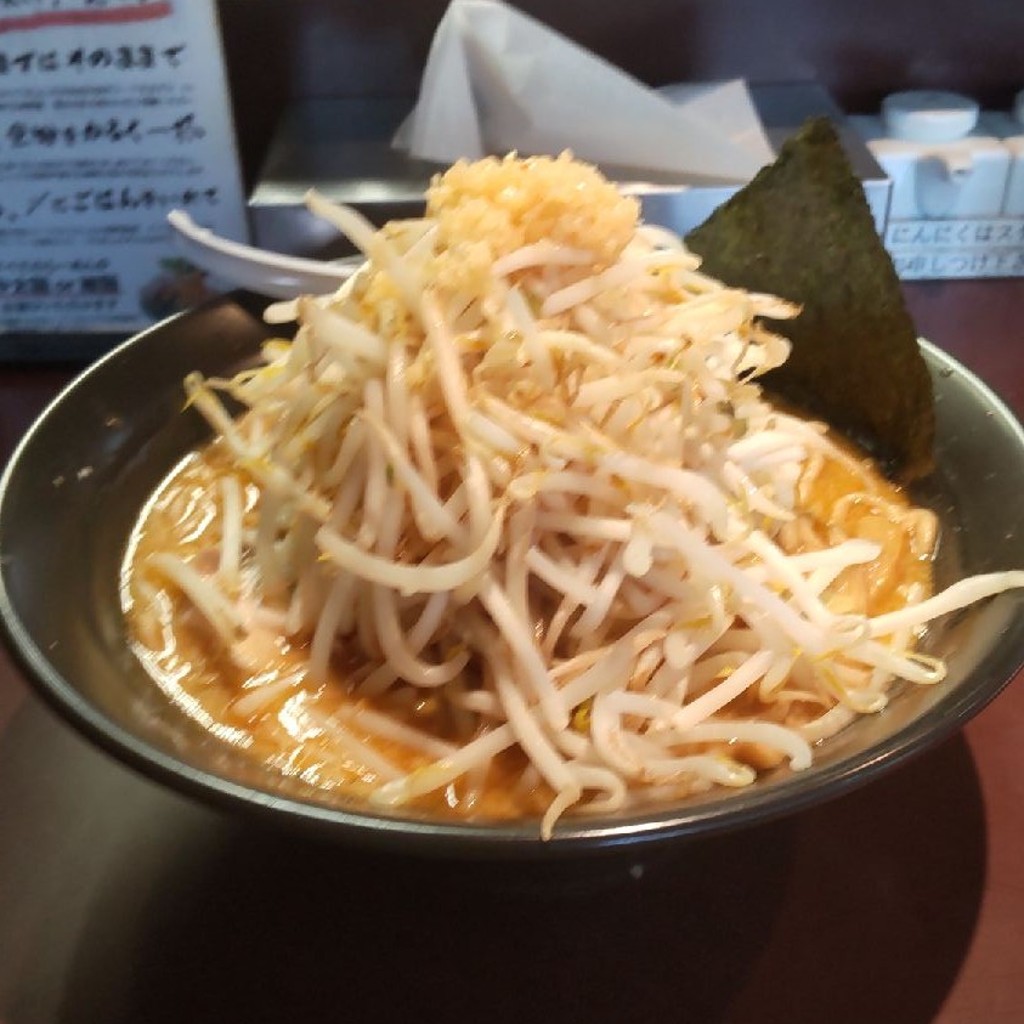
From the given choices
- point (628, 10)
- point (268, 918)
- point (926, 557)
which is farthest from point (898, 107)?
point (268, 918)

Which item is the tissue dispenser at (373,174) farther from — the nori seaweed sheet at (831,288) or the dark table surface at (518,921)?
the dark table surface at (518,921)

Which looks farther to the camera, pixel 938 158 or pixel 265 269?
→ pixel 938 158

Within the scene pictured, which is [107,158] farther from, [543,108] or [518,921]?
[518,921]

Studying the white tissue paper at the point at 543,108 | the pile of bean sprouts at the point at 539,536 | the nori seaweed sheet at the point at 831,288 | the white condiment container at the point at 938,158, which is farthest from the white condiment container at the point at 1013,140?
the pile of bean sprouts at the point at 539,536

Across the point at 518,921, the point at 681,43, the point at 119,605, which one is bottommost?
the point at 518,921

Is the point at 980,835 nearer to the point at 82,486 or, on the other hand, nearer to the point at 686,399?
the point at 686,399

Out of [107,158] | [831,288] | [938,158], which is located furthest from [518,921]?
[938,158]

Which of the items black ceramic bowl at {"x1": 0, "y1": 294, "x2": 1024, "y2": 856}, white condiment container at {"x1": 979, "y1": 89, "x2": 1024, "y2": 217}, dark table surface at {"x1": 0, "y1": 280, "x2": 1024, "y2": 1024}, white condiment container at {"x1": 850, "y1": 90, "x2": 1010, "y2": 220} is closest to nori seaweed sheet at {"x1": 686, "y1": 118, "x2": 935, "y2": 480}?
black ceramic bowl at {"x1": 0, "y1": 294, "x2": 1024, "y2": 856}
